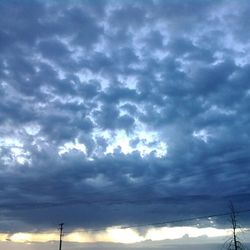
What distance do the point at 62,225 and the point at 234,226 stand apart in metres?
56.4

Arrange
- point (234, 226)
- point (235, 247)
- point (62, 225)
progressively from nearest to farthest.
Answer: point (235, 247) → point (234, 226) → point (62, 225)

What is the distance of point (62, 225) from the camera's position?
93.9m

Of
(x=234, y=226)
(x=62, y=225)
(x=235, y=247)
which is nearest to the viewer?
(x=235, y=247)

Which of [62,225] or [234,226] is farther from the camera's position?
[62,225]

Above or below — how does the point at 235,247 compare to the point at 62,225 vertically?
below

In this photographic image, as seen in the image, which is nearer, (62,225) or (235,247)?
(235,247)

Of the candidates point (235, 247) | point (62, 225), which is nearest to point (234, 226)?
point (235, 247)

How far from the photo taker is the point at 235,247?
148 feet

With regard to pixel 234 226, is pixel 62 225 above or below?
above

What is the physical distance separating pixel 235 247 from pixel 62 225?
58.1m

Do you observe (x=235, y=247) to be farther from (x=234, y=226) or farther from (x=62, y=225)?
(x=62, y=225)

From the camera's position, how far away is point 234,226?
158ft

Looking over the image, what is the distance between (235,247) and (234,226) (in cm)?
357
